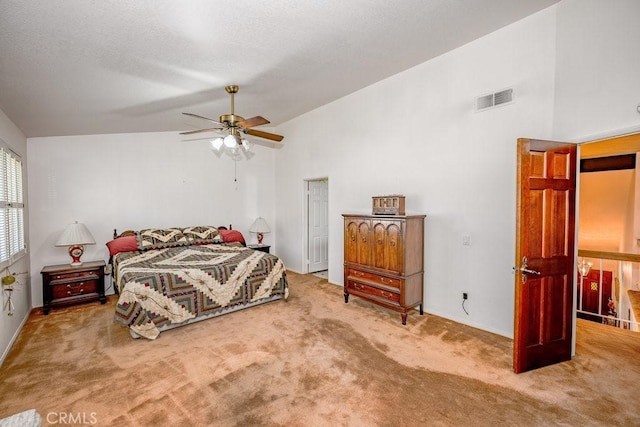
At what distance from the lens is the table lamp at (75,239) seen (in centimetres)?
409

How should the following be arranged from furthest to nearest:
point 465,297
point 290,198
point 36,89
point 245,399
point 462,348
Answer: point 290,198
point 465,297
point 462,348
point 36,89
point 245,399

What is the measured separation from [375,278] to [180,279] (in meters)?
2.44

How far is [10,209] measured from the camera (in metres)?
3.21

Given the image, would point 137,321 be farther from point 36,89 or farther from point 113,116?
point 113,116

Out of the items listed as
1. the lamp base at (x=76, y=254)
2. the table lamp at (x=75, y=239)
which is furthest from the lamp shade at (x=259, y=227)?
the lamp base at (x=76, y=254)

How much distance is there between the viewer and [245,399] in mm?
Answer: 2133

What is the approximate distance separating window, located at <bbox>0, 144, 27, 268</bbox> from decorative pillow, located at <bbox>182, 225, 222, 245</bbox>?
2.07m

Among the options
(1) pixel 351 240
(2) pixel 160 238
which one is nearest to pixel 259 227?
(2) pixel 160 238

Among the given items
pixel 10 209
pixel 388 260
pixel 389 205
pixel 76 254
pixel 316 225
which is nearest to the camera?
pixel 10 209

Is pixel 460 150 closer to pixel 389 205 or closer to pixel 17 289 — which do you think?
pixel 389 205

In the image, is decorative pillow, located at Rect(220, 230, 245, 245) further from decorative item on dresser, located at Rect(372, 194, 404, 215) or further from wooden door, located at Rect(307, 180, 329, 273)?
decorative item on dresser, located at Rect(372, 194, 404, 215)

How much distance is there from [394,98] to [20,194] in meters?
5.16

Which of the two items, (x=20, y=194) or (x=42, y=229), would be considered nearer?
(x=20, y=194)

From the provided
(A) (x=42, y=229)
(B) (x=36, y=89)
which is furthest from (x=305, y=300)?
(A) (x=42, y=229)
